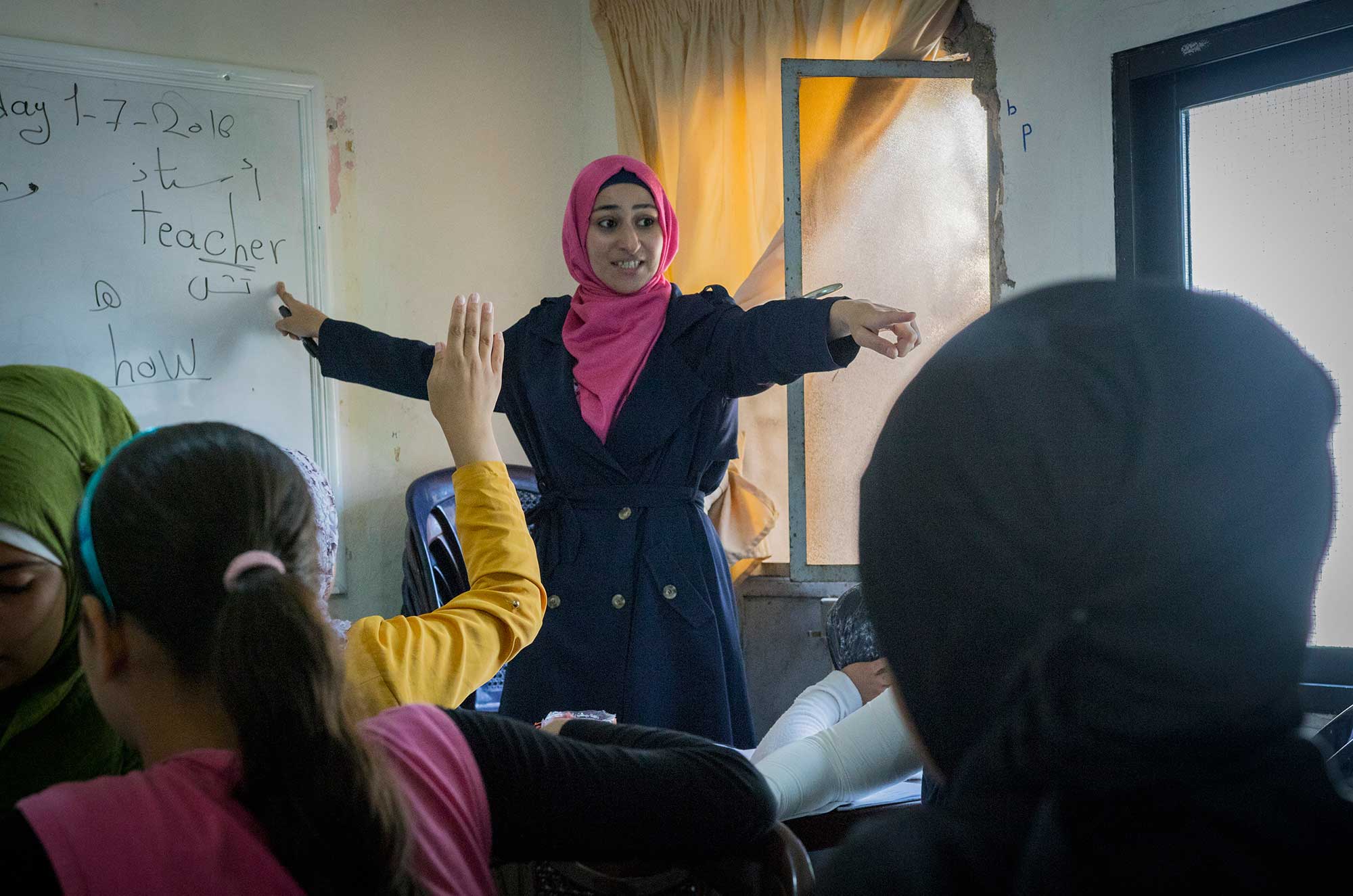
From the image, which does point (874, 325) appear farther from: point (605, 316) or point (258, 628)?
point (258, 628)

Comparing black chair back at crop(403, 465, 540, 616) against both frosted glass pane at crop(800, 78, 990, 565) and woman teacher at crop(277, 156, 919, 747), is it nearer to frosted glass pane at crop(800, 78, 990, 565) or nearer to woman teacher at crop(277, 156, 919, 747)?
woman teacher at crop(277, 156, 919, 747)

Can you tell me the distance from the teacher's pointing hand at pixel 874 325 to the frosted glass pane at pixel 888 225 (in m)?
0.87

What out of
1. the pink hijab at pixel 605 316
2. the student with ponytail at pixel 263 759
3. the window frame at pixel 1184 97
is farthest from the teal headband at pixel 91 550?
the window frame at pixel 1184 97

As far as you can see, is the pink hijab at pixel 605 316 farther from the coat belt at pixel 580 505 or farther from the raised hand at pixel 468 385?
the raised hand at pixel 468 385

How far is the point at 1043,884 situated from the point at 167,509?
0.53m

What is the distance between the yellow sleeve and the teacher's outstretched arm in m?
1.27

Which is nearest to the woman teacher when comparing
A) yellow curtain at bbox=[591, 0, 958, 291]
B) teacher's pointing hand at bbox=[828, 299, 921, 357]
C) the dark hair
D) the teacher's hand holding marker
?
teacher's pointing hand at bbox=[828, 299, 921, 357]

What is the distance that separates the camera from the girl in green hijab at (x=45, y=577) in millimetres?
804

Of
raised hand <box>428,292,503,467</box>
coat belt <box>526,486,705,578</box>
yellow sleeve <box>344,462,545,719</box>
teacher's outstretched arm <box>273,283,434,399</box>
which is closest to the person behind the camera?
yellow sleeve <box>344,462,545,719</box>

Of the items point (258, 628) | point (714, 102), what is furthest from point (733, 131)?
point (258, 628)

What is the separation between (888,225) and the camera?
2.64 metres

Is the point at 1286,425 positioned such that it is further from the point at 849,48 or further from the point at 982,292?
the point at 849,48

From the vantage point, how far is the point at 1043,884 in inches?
18.1

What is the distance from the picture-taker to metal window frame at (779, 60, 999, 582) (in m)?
2.56
